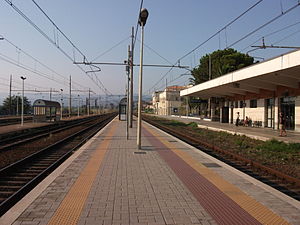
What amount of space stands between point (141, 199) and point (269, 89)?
2284 centimetres

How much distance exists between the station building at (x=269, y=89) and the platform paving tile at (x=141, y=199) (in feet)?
40.5

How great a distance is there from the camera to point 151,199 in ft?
18.6

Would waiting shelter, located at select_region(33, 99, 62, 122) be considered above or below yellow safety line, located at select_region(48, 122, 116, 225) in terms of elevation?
above

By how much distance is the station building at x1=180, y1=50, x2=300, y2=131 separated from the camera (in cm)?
1886

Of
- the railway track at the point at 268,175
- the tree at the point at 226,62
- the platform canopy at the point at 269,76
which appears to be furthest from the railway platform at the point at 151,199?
the tree at the point at 226,62

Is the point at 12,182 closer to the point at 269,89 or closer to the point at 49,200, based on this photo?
the point at 49,200

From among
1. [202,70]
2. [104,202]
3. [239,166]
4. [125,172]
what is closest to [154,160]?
[125,172]

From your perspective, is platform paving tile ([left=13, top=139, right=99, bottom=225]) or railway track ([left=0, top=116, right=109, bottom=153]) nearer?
platform paving tile ([left=13, top=139, right=99, bottom=225])

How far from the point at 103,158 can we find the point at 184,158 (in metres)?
2.69

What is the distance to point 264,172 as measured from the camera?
9625 millimetres

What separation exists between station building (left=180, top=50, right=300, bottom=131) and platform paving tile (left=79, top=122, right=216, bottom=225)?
40.5 feet

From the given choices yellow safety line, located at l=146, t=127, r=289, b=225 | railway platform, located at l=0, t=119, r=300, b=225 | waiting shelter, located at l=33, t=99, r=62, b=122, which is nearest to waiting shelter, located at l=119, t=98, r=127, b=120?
waiting shelter, located at l=33, t=99, r=62, b=122

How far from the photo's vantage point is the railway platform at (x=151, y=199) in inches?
184

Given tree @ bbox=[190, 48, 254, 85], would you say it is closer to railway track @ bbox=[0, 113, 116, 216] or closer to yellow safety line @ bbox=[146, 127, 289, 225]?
railway track @ bbox=[0, 113, 116, 216]
